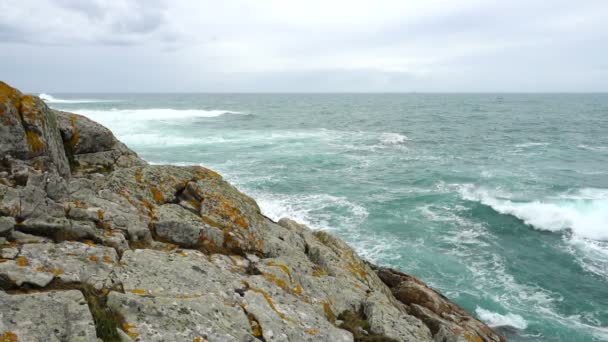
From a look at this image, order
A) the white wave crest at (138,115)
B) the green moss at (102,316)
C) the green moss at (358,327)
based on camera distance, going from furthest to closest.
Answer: the white wave crest at (138,115) → the green moss at (358,327) → the green moss at (102,316)

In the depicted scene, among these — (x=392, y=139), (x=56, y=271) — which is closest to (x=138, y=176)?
(x=56, y=271)

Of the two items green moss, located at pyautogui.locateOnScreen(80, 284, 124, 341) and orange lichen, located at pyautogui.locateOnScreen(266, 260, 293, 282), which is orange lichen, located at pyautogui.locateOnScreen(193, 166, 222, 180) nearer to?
orange lichen, located at pyautogui.locateOnScreen(266, 260, 293, 282)

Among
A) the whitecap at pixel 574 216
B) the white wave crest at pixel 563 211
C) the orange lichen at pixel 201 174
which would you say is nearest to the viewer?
the orange lichen at pixel 201 174

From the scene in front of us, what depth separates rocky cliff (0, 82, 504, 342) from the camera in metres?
4.98

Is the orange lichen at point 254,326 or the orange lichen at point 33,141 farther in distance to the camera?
the orange lichen at point 33,141

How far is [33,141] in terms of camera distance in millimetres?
7504

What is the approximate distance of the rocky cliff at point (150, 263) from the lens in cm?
498

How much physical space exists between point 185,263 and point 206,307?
1.33m

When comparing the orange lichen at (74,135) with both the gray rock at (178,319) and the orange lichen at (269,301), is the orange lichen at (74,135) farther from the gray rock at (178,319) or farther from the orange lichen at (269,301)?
the orange lichen at (269,301)

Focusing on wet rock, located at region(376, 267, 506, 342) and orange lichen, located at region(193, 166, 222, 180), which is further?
orange lichen, located at region(193, 166, 222, 180)

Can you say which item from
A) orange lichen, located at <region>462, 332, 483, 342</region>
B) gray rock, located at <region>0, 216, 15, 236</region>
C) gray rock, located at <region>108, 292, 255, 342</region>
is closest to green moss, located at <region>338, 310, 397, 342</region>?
gray rock, located at <region>108, 292, 255, 342</region>

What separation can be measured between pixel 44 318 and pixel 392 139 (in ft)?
191

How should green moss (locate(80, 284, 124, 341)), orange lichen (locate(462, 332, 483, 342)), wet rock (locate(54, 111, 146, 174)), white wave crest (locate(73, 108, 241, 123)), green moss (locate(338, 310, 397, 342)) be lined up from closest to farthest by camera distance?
green moss (locate(80, 284, 124, 341)), green moss (locate(338, 310, 397, 342)), orange lichen (locate(462, 332, 483, 342)), wet rock (locate(54, 111, 146, 174)), white wave crest (locate(73, 108, 241, 123))

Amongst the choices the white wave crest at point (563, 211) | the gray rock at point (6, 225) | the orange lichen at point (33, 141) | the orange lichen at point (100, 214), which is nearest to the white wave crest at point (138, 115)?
the white wave crest at point (563, 211)
